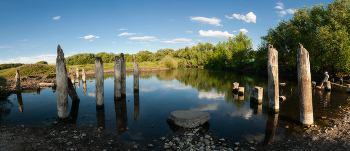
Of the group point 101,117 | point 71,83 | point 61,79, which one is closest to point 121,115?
point 101,117

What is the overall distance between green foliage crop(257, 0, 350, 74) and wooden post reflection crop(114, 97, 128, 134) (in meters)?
30.5

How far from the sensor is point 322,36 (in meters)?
26.8

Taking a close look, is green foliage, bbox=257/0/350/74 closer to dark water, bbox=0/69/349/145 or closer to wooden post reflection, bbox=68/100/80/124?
dark water, bbox=0/69/349/145

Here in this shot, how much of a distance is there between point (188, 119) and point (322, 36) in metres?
29.0

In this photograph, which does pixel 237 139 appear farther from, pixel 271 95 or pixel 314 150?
pixel 271 95

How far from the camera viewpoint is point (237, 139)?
28.0 ft

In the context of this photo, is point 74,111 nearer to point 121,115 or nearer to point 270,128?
point 121,115

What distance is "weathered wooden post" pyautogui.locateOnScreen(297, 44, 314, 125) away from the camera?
357 inches

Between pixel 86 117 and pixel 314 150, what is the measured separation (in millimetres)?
12737

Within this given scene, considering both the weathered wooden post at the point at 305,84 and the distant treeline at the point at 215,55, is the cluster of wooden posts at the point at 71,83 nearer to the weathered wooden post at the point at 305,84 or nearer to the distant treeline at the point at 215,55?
the weathered wooden post at the point at 305,84

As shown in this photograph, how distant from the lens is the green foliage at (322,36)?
85.1 ft

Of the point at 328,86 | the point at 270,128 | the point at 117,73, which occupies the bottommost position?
the point at 270,128

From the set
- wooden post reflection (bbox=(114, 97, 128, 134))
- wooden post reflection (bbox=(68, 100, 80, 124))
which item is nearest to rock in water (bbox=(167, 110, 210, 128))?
wooden post reflection (bbox=(114, 97, 128, 134))

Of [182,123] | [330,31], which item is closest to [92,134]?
[182,123]
